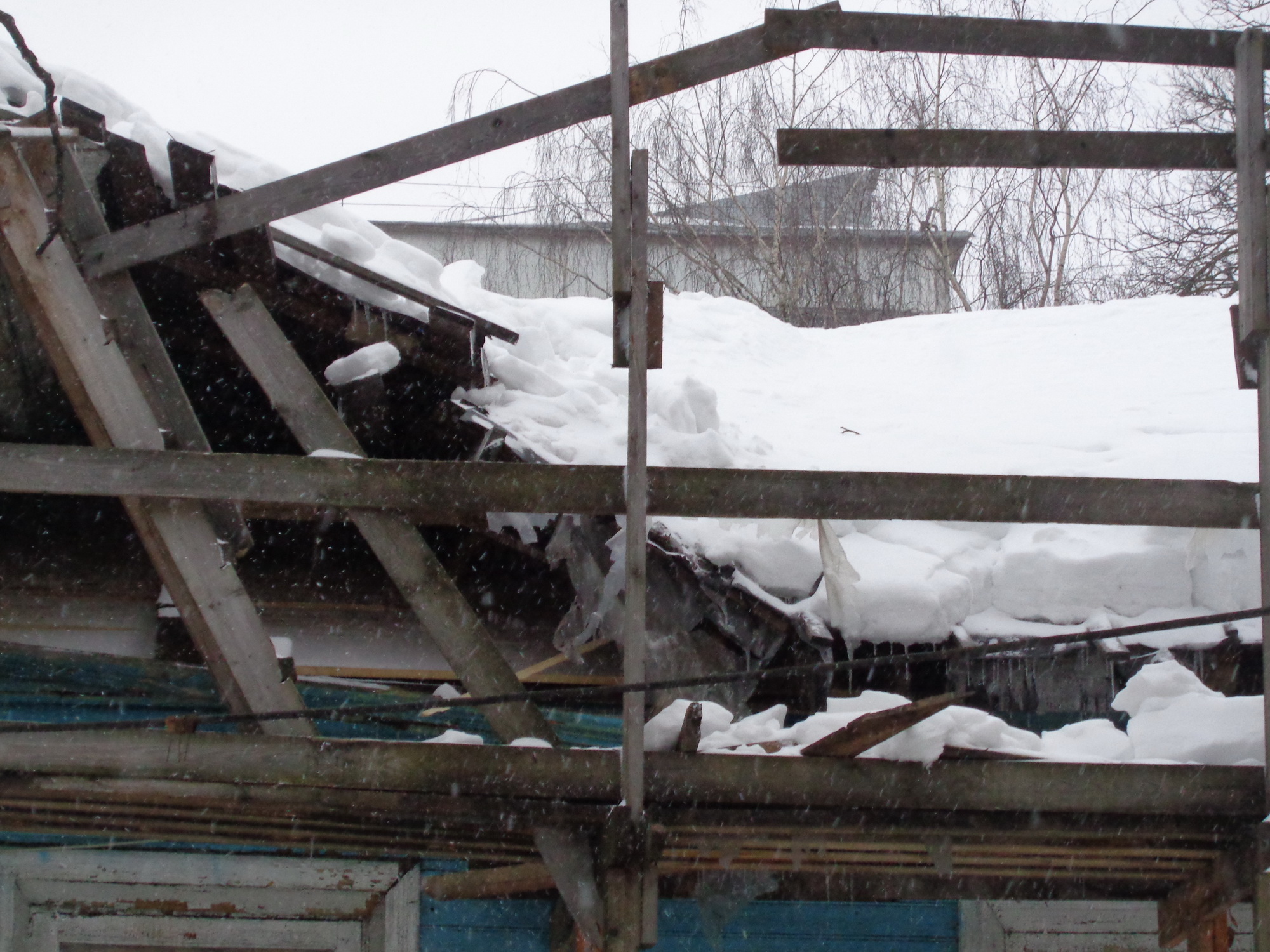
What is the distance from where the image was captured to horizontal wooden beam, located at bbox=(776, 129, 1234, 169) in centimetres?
347

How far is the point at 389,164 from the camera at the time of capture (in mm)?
3385

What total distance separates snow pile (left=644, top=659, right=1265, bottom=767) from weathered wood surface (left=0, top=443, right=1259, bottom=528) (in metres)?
0.52

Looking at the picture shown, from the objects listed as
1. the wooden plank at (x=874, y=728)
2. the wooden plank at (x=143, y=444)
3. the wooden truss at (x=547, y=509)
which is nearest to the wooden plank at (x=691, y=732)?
the wooden truss at (x=547, y=509)

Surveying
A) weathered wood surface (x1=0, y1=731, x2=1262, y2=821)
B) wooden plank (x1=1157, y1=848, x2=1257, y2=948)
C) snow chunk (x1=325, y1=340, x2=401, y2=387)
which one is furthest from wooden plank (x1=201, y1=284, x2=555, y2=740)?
wooden plank (x1=1157, y1=848, x2=1257, y2=948)

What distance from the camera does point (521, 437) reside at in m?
4.25

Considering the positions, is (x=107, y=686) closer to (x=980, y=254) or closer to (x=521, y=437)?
(x=521, y=437)

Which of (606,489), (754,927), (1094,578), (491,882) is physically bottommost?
(754,927)

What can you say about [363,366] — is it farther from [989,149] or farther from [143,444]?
[989,149]

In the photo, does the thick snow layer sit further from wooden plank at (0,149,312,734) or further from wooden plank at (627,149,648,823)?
wooden plank at (0,149,312,734)

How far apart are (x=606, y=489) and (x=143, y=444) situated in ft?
4.44

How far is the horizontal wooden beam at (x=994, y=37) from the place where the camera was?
3326 millimetres

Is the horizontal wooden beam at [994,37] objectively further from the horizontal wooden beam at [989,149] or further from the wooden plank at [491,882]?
the wooden plank at [491,882]

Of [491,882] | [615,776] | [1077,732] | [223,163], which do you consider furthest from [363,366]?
[1077,732]

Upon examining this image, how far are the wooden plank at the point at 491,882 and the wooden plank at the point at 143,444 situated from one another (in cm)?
101
